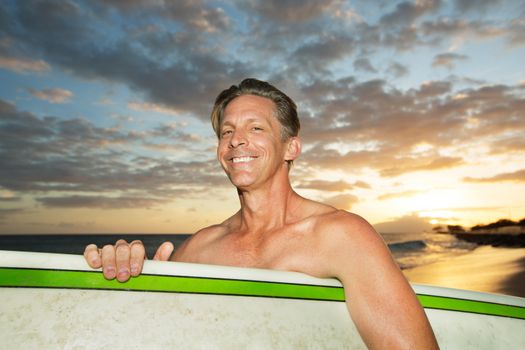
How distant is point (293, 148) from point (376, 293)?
3.92 feet

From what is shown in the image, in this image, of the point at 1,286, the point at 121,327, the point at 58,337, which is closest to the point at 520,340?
the point at 121,327

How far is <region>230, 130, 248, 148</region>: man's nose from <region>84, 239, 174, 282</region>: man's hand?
36.7 inches

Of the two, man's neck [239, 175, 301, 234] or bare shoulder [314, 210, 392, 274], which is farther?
man's neck [239, 175, 301, 234]

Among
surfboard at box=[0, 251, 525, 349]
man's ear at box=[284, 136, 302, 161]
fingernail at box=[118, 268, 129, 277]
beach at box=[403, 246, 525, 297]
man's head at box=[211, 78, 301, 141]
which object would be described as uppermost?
man's head at box=[211, 78, 301, 141]

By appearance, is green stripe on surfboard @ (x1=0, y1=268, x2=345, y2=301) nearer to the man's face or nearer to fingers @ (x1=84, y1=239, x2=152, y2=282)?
fingers @ (x1=84, y1=239, x2=152, y2=282)

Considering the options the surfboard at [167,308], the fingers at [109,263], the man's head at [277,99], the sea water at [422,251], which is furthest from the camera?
the sea water at [422,251]

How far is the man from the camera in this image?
1972 mm

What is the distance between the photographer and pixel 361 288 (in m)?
2.07

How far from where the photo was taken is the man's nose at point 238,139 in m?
2.67

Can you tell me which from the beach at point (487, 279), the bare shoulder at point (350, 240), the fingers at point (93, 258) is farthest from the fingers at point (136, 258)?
the beach at point (487, 279)

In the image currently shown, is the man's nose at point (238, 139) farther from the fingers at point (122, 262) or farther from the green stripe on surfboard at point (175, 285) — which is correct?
the fingers at point (122, 262)

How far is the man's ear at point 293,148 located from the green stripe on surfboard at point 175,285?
3.07 feet

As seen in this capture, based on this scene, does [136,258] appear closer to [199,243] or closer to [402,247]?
[199,243]

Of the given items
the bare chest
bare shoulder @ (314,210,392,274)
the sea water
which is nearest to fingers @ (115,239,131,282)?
the bare chest
